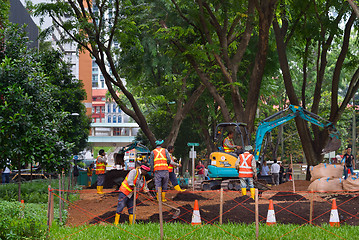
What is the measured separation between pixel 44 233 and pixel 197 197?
9063 mm

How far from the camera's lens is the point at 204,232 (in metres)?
11.1

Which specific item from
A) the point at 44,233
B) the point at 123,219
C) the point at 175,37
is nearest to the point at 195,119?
the point at 175,37

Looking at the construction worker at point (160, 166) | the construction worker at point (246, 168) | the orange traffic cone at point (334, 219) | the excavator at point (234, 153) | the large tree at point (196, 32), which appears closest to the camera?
the orange traffic cone at point (334, 219)

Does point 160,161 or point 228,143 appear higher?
point 228,143

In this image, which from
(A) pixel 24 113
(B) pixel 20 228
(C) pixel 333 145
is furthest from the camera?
(C) pixel 333 145

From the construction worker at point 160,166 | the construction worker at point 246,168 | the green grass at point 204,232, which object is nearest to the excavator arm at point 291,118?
the construction worker at point 246,168

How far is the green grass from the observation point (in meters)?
10.6

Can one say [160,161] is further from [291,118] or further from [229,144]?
[291,118]

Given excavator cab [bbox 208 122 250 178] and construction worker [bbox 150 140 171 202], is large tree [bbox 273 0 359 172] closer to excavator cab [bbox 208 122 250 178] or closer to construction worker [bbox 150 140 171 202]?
excavator cab [bbox 208 122 250 178]

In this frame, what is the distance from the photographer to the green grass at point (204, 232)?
418 inches

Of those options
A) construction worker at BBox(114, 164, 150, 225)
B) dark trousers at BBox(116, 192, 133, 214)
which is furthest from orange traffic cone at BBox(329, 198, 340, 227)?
dark trousers at BBox(116, 192, 133, 214)

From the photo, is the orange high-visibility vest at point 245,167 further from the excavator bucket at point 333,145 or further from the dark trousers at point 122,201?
the excavator bucket at point 333,145

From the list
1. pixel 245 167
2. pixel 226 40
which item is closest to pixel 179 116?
pixel 226 40

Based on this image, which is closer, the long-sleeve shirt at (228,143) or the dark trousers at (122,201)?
the dark trousers at (122,201)
